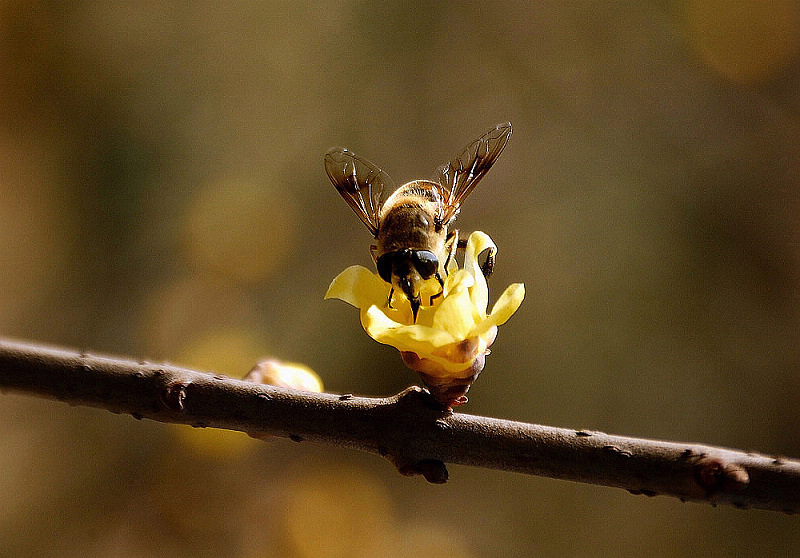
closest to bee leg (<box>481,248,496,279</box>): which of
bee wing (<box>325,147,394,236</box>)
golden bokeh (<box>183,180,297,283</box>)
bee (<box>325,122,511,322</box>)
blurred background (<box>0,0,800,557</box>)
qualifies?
bee (<box>325,122,511,322</box>)

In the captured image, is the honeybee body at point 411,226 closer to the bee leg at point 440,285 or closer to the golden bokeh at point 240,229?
the bee leg at point 440,285

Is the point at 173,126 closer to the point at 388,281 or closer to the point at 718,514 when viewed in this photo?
the point at 388,281

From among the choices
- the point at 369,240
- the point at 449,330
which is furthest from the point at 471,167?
the point at 369,240

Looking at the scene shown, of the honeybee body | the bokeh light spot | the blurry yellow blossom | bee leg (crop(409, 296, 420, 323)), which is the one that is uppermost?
the bokeh light spot

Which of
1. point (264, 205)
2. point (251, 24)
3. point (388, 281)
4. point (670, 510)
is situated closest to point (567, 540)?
point (670, 510)

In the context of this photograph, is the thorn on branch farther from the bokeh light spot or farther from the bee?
the bokeh light spot

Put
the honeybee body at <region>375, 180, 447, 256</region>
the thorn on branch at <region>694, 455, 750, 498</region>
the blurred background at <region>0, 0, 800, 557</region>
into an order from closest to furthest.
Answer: the thorn on branch at <region>694, 455, 750, 498</region> < the honeybee body at <region>375, 180, 447, 256</region> < the blurred background at <region>0, 0, 800, 557</region>

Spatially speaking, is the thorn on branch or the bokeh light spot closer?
the thorn on branch

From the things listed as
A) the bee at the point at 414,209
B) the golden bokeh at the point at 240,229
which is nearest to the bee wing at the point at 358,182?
the bee at the point at 414,209
